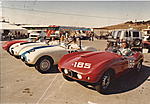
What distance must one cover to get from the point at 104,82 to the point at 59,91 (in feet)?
4.16

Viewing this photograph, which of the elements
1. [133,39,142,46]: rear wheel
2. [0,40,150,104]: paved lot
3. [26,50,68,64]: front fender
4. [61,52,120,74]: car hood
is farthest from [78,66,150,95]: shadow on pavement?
[133,39,142,46]: rear wheel

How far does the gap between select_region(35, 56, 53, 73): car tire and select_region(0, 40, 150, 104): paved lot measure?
0.23 metres

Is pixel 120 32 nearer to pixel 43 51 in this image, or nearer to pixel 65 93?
pixel 43 51

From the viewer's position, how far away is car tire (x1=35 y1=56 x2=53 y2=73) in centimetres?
516

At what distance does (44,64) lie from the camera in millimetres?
5305

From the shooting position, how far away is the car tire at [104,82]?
3615mm

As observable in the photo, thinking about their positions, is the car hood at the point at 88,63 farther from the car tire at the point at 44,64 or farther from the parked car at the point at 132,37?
the parked car at the point at 132,37

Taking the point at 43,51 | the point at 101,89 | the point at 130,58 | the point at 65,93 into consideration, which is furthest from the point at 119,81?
the point at 43,51

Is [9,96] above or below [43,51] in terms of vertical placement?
below

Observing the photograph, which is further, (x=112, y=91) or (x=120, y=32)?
(x=120, y=32)

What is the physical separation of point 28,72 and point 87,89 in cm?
263

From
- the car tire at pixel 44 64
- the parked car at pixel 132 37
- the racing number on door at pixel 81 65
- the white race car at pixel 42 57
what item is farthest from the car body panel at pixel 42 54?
the parked car at pixel 132 37

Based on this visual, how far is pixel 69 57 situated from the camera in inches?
183

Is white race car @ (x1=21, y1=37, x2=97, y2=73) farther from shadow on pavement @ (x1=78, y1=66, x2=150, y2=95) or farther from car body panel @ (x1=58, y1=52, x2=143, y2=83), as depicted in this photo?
shadow on pavement @ (x1=78, y1=66, x2=150, y2=95)
